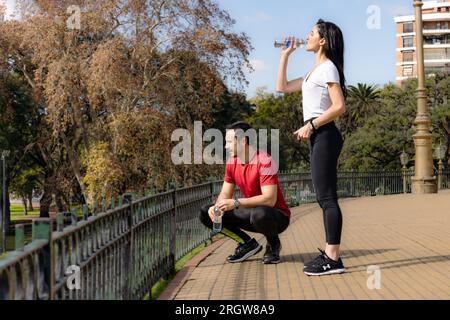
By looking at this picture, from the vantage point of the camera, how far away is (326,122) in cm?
556

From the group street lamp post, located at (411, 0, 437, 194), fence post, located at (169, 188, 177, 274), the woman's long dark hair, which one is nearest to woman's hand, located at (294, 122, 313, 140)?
the woman's long dark hair

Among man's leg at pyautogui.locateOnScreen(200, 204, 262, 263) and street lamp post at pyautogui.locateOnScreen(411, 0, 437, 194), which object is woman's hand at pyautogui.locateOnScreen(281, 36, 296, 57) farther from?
street lamp post at pyautogui.locateOnScreen(411, 0, 437, 194)

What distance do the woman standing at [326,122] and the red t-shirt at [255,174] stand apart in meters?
0.53

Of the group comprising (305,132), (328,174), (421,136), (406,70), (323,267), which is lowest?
(323,267)

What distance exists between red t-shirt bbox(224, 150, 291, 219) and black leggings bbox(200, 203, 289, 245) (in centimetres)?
17

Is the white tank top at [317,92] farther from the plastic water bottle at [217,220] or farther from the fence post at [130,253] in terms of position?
the fence post at [130,253]

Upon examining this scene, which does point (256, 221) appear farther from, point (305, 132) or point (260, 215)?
point (305, 132)

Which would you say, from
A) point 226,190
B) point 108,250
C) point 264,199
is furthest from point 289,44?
point 108,250

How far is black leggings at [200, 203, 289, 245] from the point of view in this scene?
6102 mm

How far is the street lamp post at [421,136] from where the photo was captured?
2240 centimetres

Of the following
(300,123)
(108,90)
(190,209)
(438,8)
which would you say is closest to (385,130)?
(300,123)

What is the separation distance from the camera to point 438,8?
9419cm

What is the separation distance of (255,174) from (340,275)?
3.99 ft
